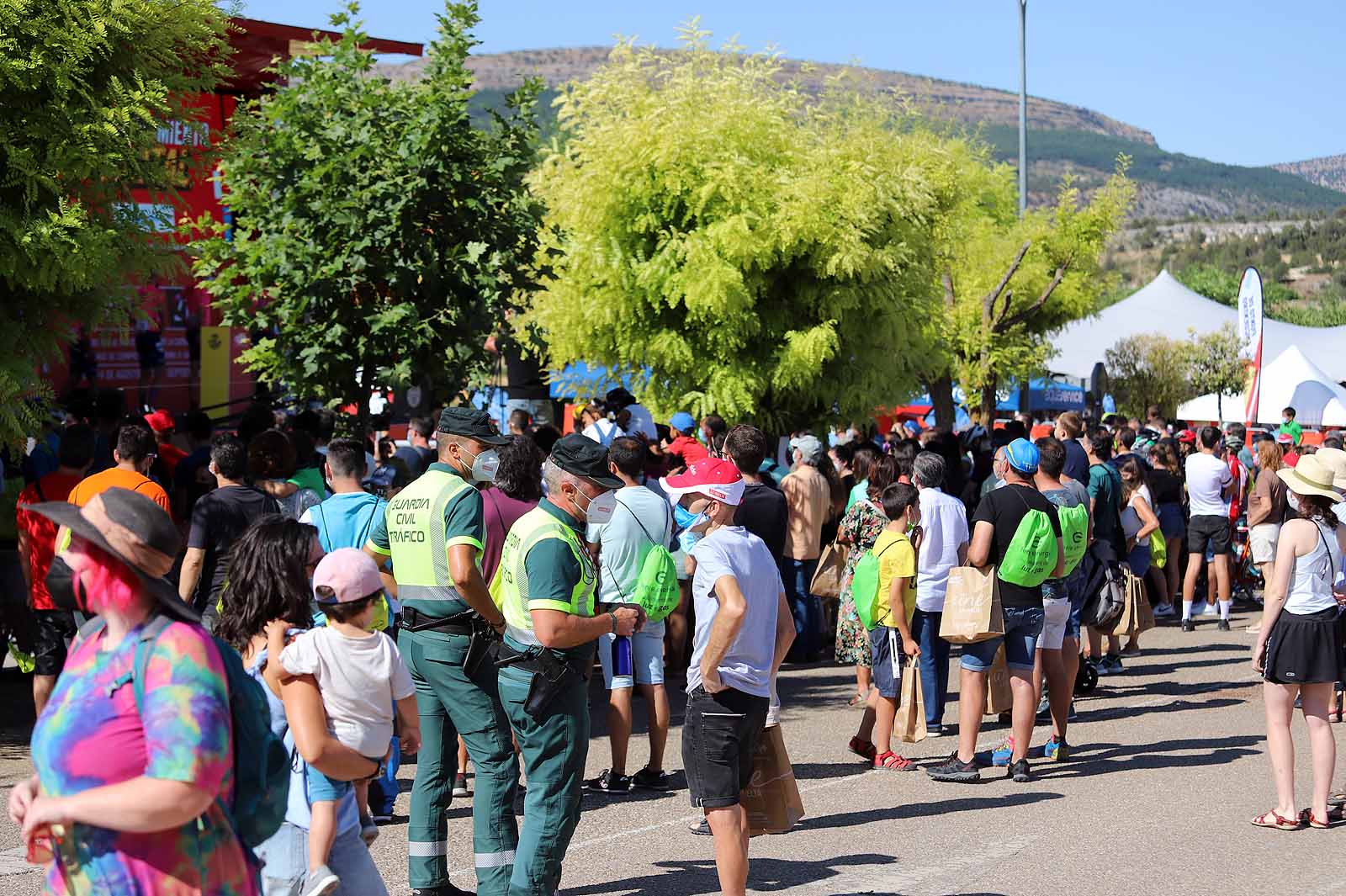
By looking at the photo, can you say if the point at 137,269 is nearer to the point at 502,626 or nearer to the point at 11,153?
the point at 11,153

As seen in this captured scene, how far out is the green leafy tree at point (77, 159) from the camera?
8.20 metres

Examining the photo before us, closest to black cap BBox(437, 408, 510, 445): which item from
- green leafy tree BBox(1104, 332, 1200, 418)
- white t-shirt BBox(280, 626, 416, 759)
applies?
white t-shirt BBox(280, 626, 416, 759)

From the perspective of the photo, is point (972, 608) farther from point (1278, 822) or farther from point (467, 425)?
point (467, 425)

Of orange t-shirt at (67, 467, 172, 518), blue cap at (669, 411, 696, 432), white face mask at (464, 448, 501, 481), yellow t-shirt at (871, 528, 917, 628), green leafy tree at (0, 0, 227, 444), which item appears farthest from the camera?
blue cap at (669, 411, 696, 432)

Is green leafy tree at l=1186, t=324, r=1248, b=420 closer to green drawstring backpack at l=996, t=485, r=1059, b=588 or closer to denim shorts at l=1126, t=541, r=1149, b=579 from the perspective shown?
denim shorts at l=1126, t=541, r=1149, b=579

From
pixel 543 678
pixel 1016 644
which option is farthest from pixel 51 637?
pixel 1016 644

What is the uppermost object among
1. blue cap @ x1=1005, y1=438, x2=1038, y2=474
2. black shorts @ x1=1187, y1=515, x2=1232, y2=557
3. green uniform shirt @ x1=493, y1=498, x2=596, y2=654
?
blue cap @ x1=1005, y1=438, x2=1038, y2=474

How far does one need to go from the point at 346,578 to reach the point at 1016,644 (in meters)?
5.02

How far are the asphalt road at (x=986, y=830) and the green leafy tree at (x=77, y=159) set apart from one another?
2.61 metres

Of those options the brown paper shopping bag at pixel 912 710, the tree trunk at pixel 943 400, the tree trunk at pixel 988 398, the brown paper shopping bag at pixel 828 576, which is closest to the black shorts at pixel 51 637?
the brown paper shopping bag at pixel 912 710

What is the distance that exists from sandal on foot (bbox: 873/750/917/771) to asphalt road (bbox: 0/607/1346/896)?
0.07 meters

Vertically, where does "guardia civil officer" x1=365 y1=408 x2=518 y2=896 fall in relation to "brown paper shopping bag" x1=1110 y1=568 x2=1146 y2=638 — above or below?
above

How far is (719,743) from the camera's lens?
5773 millimetres

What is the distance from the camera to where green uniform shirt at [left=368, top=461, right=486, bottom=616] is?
5973mm
